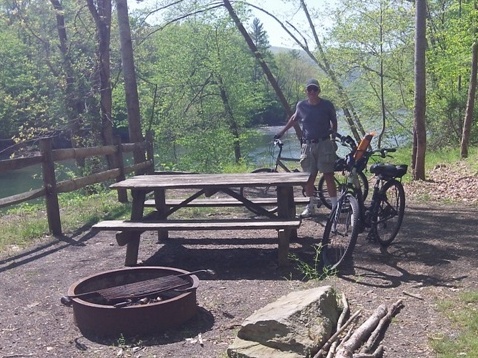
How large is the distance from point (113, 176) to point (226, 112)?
1698cm

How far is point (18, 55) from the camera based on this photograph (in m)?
28.2

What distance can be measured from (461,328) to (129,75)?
352 inches

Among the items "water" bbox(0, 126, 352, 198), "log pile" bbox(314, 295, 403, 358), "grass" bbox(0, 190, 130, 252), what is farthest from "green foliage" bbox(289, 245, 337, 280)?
"water" bbox(0, 126, 352, 198)

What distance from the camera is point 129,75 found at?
11.7 m

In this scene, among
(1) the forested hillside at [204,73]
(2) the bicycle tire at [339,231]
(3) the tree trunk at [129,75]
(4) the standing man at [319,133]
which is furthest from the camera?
(1) the forested hillside at [204,73]

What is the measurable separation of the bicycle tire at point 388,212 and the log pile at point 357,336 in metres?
1.82

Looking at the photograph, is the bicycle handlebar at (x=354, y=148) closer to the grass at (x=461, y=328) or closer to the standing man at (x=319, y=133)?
the standing man at (x=319, y=133)

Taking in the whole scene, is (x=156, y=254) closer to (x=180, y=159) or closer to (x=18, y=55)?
(x=180, y=159)

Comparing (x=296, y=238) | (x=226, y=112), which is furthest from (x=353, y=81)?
(x=296, y=238)

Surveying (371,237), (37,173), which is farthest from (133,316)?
(37,173)

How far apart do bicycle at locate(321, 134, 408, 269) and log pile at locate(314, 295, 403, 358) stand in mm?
1249

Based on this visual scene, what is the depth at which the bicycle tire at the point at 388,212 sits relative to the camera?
6.26m

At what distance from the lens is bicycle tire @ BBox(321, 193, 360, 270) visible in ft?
18.7

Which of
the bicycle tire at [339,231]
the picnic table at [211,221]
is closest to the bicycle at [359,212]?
the bicycle tire at [339,231]
